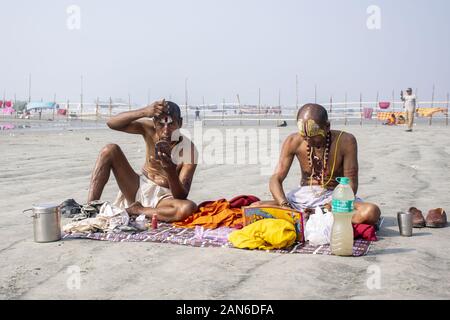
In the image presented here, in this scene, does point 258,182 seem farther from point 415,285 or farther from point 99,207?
point 415,285

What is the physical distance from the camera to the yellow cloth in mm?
4195

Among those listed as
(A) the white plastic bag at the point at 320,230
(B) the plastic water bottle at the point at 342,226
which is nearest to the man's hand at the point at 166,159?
(A) the white plastic bag at the point at 320,230

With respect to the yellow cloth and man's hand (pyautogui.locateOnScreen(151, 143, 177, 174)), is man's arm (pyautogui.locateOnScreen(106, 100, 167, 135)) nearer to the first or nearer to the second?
man's hand (pyautogui.locateOnScreen(151, 143, 177, 174))

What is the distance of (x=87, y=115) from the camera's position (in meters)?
44.8

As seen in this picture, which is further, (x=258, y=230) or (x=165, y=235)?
(x=165, y=235)

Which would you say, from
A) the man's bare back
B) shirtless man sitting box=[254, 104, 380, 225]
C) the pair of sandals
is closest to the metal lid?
shirtless man sitting box=[254, 104, 380, 225]

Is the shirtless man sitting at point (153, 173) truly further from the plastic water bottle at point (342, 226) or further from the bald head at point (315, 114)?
the plastic water bottle at point (342, 226)

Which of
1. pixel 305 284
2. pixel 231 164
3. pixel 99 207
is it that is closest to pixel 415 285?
pixel 305 284

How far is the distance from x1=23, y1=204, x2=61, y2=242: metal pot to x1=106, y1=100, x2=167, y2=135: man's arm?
1.31m

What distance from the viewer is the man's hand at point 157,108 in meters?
5.09

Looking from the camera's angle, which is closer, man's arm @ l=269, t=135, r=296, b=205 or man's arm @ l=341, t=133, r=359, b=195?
man's arm @ l=341, t=133, r=359, b=195

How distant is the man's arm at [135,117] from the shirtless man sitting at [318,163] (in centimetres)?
133

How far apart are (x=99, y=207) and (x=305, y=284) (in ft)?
9.08

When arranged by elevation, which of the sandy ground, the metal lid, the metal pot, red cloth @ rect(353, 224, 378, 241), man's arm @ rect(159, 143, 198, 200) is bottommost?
the sandy ground
